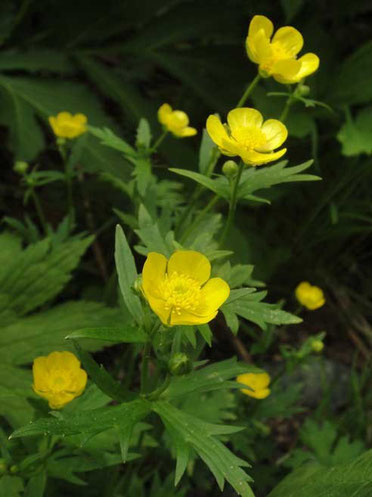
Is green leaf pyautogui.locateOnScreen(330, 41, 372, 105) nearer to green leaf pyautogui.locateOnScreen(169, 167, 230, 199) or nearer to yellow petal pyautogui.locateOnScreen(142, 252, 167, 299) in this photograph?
green leaf pyautogui.locateOnScreen(169, 167, 230, 199)

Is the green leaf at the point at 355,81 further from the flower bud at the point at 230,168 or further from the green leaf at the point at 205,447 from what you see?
the green leaf at the point at 205,447

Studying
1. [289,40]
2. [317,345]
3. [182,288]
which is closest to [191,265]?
[182,288]

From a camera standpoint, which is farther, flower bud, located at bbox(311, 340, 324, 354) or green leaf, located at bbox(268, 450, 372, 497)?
flower bud, located at bbox(311, 340, 324, 354)

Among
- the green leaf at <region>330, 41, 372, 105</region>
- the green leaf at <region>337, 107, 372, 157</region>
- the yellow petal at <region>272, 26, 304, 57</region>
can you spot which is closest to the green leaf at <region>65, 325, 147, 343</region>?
the yellow petal at <region>272, 26, 304, 57</region>

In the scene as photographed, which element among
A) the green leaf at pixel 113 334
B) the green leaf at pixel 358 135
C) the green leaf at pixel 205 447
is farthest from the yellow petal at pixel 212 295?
the green leaf at pixel 358 135

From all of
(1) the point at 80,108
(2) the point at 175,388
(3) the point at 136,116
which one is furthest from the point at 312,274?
(2) the point at 175,388

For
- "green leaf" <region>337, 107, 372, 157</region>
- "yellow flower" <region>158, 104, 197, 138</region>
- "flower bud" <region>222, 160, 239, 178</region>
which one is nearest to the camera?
"flower bud" <region>222, 160, 239, 178</region>

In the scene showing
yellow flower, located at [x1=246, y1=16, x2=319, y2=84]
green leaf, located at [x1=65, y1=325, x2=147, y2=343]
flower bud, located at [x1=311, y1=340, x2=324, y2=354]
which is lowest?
flower bud, located at [x1=311, y1=340, x2=324, y2=354]

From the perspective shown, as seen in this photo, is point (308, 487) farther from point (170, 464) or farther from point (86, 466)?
point (170, 464)

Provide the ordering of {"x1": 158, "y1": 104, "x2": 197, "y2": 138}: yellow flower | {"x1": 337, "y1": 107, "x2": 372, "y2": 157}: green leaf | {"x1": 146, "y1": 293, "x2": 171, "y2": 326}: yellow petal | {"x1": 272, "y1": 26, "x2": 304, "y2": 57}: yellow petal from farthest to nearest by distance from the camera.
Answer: {"x1": 337, "y1": 107, "x2": 372, "y2": 157}: green leaf < {"x1": 158, "y1": 104, "x2": 197, "y2": 138}: yellow flower < {"x1": 272, "y1": 26, "x2": 304, "y2": 57}: yellow petal < {"x1": 146, "y1": 293, "x2": 171, "y2": 326}: yellow petal
